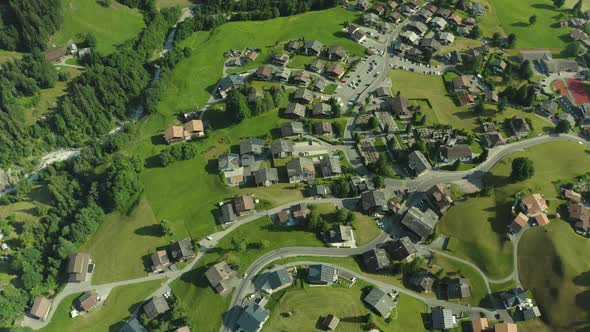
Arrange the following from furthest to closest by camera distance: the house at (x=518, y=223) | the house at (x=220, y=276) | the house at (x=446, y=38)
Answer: the house at (x=446, y=38)
the house at (x=518, y=223)
the house at (x=220, y=276)

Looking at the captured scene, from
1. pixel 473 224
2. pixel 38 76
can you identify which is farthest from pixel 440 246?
pixel 38 76

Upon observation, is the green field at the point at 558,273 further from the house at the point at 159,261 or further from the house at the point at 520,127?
the house at the point at 159,261

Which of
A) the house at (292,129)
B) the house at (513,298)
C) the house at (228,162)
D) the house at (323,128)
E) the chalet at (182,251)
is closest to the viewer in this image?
the house at (513,298)

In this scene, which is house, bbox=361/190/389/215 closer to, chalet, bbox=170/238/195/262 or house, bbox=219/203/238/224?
house, bbox=219/203/238/224

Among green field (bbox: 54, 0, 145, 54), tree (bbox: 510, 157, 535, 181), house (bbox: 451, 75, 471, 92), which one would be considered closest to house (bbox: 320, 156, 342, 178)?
tree (bbox: 510, 157, 535, 181)

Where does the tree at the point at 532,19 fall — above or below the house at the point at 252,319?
above

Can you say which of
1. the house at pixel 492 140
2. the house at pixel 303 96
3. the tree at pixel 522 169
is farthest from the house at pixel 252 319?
the house at pixel 492 140

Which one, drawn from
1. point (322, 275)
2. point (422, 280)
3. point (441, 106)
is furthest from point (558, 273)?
point (441, 106)

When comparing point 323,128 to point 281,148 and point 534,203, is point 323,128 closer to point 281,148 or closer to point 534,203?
point 281,148
